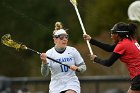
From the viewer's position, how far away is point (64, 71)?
625 inches

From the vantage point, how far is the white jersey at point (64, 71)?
52.0 ft

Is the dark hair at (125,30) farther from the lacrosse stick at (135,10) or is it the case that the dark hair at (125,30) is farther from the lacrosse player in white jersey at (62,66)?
→ the lacrosse stick at (135,10)

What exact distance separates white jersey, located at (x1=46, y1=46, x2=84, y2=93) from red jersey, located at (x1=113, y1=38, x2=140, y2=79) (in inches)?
41.4

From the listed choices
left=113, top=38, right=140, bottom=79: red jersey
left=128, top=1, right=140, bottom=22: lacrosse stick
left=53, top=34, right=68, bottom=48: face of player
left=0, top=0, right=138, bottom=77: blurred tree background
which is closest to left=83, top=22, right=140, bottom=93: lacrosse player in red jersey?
left=113, top=38, right=140, bottom=79: red jersey

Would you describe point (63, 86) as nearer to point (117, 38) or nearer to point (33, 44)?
point (117, 38)

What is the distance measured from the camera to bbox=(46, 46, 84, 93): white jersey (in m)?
15.9

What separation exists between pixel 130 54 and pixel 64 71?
142 centimetres

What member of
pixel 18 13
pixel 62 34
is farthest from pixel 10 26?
pixel 62 34

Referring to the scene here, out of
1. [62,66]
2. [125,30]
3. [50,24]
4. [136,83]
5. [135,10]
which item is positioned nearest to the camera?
[136,83]

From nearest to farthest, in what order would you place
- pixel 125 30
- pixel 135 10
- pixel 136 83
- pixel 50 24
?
1. pixel 136 83
2. pixel 125 30
3. pixel 135 10
4. pixel 50 24

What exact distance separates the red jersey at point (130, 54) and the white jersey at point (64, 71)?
1.05m

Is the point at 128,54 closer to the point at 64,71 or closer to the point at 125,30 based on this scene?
the point at 125,30

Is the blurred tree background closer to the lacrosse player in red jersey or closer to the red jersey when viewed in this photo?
the lacrosse player in red jersey

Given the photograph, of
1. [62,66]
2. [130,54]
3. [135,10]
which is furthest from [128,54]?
[135,10]
